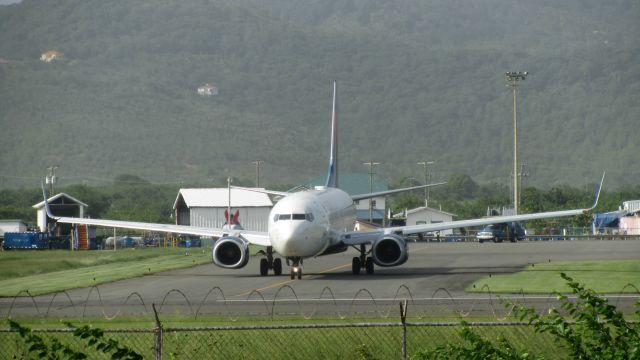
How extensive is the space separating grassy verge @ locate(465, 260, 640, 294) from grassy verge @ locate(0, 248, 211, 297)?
568 inches

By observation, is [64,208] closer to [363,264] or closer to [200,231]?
[200,231]

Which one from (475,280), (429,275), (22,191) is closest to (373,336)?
(475,280)

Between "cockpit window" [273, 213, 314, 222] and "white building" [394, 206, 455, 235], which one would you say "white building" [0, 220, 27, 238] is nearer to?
"white building" [394, 206, 455, 235]

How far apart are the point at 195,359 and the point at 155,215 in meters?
108

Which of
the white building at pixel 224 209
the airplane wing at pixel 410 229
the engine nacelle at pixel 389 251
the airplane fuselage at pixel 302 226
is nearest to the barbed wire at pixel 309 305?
the airplane fuselage at pixel 302 226

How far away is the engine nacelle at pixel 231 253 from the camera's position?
41250mm

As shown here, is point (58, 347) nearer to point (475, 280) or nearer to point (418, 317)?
point (418, 317)

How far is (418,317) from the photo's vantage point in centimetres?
2544

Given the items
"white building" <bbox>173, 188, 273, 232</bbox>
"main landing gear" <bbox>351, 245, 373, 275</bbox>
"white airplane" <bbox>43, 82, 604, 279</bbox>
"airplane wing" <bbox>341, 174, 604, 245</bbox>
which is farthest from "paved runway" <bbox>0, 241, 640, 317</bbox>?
"white building" <bbox>173, 188, 273, 232</bbox>

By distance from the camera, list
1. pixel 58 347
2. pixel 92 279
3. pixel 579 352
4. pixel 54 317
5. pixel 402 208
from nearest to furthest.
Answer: pixel 58 347 < pixel 579 352 < pixel 54 317 < pixel 92 279 < pixel 402 208

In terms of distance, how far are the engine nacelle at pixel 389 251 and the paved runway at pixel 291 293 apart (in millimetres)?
604

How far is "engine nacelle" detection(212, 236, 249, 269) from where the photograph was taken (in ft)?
135

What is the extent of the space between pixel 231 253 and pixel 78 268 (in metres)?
10.8

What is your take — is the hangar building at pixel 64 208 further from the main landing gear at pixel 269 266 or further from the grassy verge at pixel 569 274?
the grassy verge at pixel 569 274
